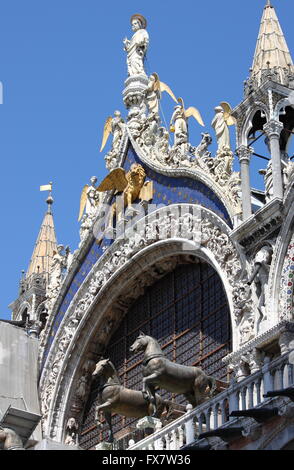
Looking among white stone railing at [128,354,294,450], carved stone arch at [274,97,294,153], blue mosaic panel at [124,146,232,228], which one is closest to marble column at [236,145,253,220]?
carved stone arch at [274,97,294,153]

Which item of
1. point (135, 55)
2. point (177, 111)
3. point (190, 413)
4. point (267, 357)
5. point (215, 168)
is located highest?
point (135, 55)

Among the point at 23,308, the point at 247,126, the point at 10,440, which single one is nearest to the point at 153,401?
the point at 10,440

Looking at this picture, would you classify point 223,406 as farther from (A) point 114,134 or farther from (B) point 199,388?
(A) point 114,134

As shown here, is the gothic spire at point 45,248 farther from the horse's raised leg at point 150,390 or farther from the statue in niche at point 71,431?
the horse's raised leg at point 150,390

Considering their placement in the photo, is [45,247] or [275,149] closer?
[275,149]

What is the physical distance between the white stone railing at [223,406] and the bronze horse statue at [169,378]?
3.33 feet

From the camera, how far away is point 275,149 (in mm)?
23797

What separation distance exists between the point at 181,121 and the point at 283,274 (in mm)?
5691

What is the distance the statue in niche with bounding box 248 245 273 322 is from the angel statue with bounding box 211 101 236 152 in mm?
3182

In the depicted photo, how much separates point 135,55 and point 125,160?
9.80 ft

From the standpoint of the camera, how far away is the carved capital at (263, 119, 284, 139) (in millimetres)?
23906

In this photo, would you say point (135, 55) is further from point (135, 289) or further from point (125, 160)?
point (135, 289)

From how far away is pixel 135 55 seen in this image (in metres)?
31.0
